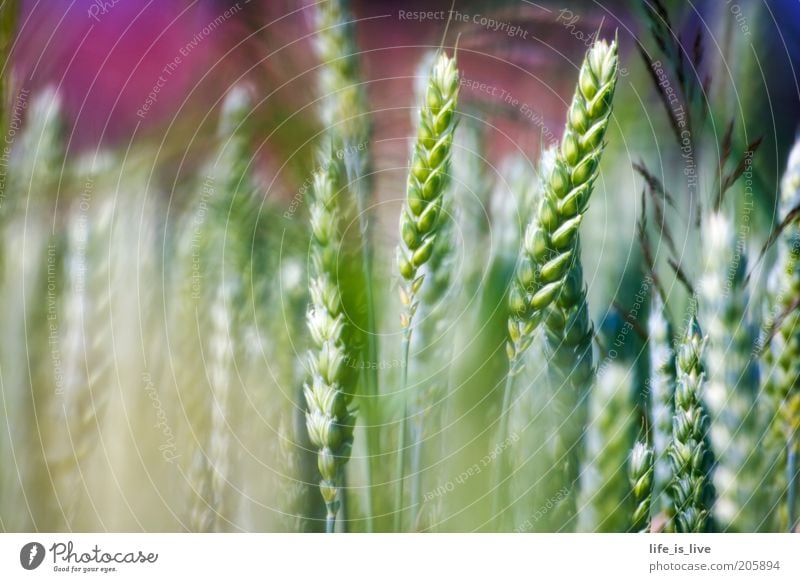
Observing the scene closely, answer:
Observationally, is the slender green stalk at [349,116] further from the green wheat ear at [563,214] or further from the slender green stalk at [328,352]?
the green wheat ear at [563,214]

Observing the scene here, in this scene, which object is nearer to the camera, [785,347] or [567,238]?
[567,238]

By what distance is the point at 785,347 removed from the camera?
991 millimetres

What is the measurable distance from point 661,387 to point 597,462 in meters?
0.12

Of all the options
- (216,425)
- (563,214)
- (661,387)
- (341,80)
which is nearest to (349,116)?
(341,80)

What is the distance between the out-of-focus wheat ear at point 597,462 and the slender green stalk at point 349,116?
0.82 feet

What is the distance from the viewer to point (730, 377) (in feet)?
3.21

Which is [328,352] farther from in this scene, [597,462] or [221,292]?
[597,462]

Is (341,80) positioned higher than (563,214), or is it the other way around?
(341,80)

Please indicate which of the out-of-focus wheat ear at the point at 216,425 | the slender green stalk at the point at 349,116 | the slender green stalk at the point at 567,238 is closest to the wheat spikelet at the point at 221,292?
the out-of-focus wheat ear at the point at 216,425

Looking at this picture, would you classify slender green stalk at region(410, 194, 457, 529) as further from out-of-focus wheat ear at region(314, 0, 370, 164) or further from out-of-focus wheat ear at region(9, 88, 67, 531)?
out-of-focus wheat ear at region(9, 88, 67, 531)

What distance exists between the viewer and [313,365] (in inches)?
36.2

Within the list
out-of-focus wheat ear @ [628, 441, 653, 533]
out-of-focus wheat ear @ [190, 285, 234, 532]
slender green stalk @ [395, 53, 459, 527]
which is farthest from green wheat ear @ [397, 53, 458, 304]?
out-of-focus wheat ear @ [628, 441, 653, 533]
